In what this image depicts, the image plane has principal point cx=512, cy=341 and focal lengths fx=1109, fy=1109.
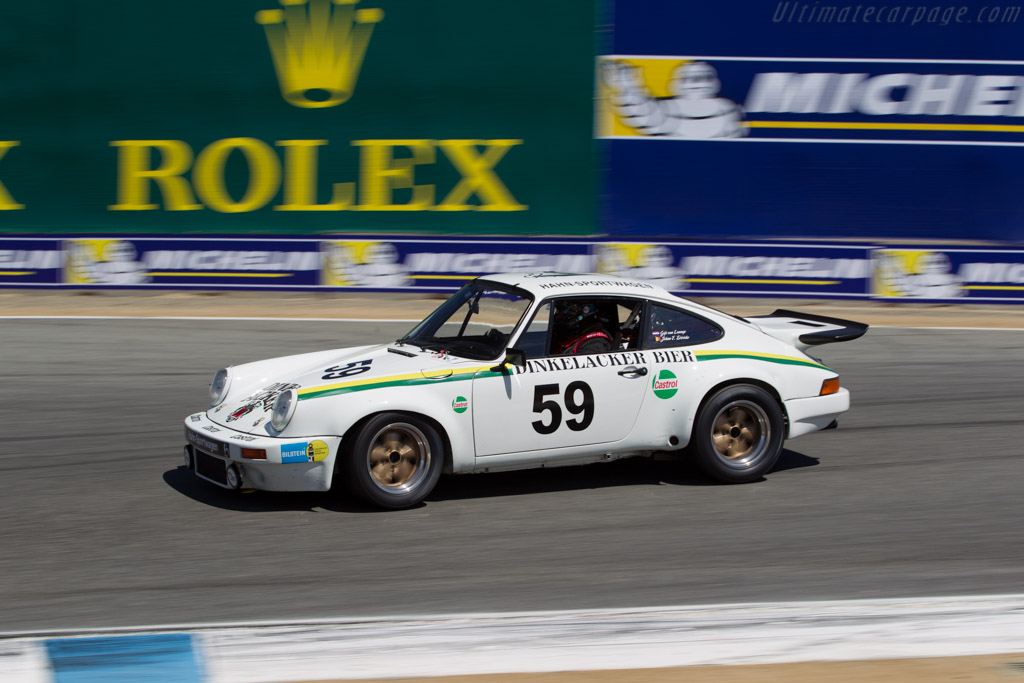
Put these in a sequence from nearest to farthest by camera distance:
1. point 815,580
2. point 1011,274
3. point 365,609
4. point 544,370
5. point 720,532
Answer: point 365,609 → point 815,580 → point 720,532 → point 544,370 → point 1011,274

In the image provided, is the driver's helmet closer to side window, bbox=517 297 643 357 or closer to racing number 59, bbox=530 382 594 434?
side window, bbox=517 297 643 357

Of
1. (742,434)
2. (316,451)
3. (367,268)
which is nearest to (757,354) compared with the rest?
(742,434)

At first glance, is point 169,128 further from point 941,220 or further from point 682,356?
point 682,356

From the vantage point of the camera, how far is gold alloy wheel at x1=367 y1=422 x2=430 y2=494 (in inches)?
229

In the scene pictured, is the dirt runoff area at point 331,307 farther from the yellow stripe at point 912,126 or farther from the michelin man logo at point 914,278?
the yellow stripe at point 912,126

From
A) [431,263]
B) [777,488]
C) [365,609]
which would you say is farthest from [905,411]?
[431,263]

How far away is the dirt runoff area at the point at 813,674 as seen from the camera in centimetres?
396

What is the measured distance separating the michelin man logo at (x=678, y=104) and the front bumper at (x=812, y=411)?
11.5 metres

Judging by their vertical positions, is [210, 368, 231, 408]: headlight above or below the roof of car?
below

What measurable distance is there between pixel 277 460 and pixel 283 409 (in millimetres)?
281

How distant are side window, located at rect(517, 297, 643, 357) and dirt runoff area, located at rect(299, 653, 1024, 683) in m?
2.46

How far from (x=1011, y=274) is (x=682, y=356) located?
9930 mm

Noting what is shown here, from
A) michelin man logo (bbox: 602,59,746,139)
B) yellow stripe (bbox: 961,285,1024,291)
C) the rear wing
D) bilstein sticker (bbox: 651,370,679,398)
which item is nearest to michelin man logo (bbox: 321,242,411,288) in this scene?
michelin man logo (bbox: 602,59,746,139)

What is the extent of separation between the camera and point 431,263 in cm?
1540
